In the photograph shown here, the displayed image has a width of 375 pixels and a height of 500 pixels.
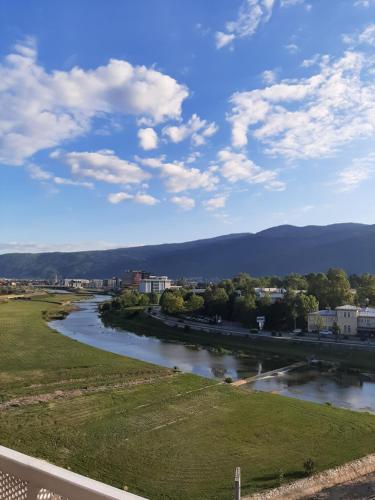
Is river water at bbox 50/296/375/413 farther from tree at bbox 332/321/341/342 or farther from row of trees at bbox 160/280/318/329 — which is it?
row of trees at bbox 160/280/318/329

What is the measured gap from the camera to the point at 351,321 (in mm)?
46969

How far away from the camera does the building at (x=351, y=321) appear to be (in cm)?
4597

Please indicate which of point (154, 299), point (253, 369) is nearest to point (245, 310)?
point (253, 369)

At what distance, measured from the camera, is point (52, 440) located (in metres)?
16.4

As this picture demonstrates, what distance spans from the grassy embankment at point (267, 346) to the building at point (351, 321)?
5648 mm

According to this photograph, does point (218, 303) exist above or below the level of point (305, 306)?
below

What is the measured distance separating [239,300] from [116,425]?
133ft

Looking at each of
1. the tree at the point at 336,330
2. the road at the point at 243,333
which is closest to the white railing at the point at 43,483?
the road at the point at 243,333

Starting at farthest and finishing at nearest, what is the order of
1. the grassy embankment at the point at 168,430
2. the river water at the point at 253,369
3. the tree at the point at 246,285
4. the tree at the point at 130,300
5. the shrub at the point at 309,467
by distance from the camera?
1. the tree at the point at 130,300
2. the tree at the point at 246,285
3. the river water at the point at 253,369
4. the shrub at the point at 309,467
5. the grassy embankment at the point at 168,430

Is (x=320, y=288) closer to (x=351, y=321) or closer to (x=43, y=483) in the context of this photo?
(x=351, y=321)

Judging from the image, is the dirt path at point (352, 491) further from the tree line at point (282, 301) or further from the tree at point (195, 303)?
the tree at point (195, 303)

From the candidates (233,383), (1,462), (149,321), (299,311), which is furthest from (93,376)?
(149,321)

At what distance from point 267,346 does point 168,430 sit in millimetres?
28115

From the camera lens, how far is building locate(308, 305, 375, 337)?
46.0 metres
